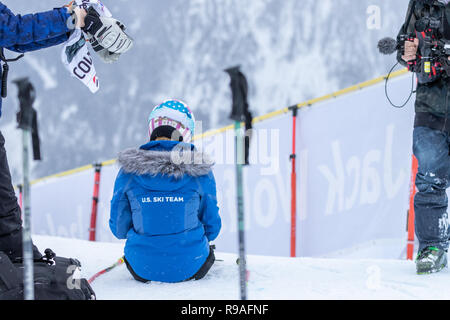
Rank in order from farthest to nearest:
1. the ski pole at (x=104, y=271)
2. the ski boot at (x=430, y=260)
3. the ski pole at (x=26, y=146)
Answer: the ski pole at (x=104, y=271) → the ski boot at (x=430, y=260) → the ski pole at (x=26, y=146)

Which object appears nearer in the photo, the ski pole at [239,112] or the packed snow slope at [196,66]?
the ski pole at [239,112]

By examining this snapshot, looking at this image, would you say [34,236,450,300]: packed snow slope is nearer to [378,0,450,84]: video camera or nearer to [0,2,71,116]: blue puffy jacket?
[378,0,450,84]: video camera

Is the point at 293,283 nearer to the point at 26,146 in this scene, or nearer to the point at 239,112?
the point at 239,112

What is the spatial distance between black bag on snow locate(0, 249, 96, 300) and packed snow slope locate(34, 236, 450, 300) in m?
0.28

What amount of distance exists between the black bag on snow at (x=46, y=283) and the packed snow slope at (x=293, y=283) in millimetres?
278

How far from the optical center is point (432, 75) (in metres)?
2.40

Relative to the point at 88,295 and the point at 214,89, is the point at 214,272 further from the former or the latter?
the point at 214,89

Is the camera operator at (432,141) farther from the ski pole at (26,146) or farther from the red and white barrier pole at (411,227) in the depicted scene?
the ski pole at (26,146)

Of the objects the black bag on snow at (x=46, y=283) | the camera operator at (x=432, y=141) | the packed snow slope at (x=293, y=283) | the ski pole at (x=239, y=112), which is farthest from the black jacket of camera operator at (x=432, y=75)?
the black bag on snow at (x=46, y=283)

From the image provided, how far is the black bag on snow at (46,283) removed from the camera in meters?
1.61

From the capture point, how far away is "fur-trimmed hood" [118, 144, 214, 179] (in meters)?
2.13

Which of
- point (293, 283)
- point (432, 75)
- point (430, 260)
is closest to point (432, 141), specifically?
point (432, 75)

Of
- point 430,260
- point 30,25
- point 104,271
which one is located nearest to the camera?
point 30,25

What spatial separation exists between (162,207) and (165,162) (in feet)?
0.65
